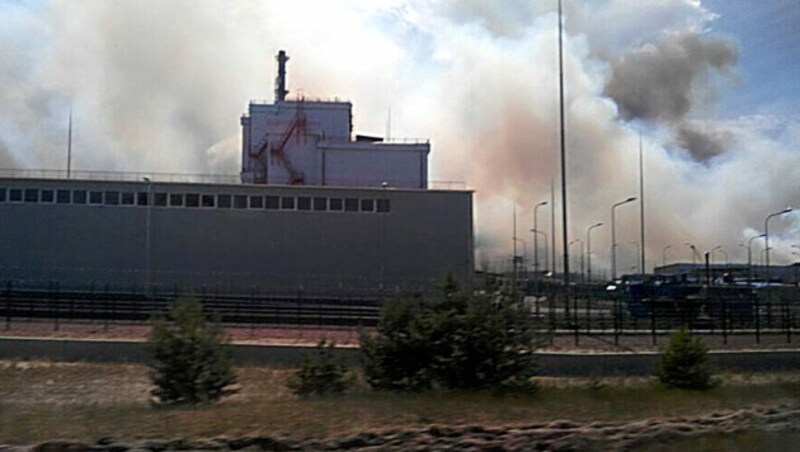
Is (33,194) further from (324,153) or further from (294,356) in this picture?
(294,356)

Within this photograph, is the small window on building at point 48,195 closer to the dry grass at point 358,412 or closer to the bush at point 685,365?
the dry grass at point 358,412

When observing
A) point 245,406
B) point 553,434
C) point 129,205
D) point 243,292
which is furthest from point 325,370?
point 129,205

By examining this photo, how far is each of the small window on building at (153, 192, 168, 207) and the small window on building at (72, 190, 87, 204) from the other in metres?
5.00

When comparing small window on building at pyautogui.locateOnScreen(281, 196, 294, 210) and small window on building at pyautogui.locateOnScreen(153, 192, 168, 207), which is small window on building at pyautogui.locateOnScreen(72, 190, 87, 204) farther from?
small window on building at pyautogui.locateOnScreen(281, 196, 294, 210)

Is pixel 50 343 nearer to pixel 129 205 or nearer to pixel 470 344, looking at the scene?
pixel 470 344

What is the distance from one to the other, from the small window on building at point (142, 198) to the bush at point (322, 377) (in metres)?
47.7

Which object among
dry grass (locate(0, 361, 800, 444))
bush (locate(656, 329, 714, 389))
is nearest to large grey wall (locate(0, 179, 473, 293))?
bush (locate(656, 329, 714, 389))

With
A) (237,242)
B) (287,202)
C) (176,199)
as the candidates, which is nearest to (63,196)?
(176,199)

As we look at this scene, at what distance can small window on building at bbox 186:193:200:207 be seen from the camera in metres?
63.7

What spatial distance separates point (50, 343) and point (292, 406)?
66.1 feet

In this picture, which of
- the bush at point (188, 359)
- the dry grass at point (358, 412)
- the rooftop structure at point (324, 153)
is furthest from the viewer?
the rooftop structure at point (324, 153)

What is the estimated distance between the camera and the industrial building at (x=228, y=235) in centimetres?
6138

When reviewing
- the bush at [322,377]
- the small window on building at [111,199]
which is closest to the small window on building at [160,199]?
the small window on building at [111,199]

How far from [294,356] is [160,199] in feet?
123
